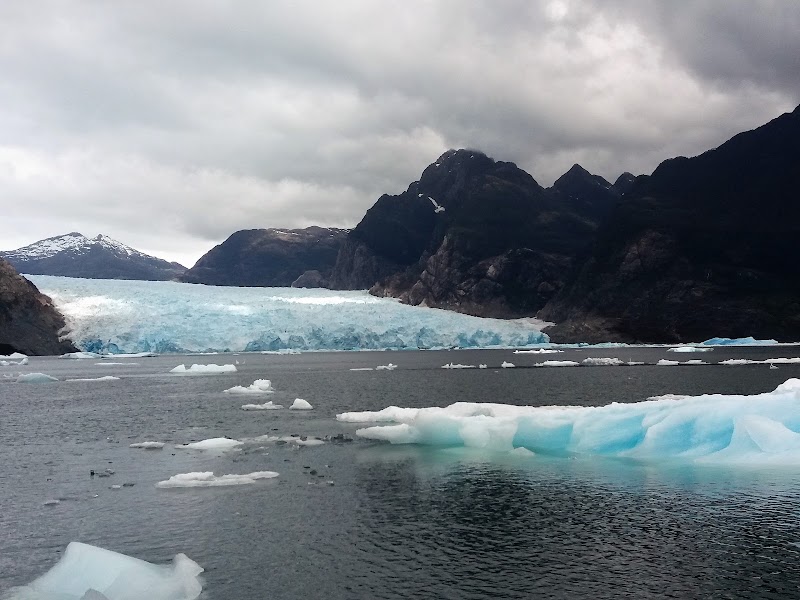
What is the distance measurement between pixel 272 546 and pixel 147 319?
81.6 meters

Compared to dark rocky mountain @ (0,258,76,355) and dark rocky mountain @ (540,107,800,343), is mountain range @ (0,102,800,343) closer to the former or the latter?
dark rocky mountain @ (540,107,800,343)

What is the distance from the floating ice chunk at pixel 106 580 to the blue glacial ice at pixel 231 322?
7971 cm

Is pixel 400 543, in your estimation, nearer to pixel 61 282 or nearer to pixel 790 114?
pixel 61 282

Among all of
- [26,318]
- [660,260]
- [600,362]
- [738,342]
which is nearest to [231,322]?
[26,318]

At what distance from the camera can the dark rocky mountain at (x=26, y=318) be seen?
9375cm

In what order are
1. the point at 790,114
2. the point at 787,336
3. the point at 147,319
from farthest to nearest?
the point at 790,114 → the point at 787,336 → the point at 147,319

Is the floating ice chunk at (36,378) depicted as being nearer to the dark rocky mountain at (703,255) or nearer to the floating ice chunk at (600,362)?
the floating ice chunk at (600,362)

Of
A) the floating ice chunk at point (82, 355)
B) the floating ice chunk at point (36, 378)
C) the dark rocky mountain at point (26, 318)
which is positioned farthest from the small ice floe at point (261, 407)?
the dark rocky mountain at point (26, 318)

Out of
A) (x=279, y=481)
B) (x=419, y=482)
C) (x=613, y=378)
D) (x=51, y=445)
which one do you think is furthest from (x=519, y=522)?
(x=613, y=378)

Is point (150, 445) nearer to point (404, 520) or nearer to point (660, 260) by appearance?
point (404, 520)

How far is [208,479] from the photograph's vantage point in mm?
20703

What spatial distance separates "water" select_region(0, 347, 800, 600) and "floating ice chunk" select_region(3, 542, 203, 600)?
69 cm

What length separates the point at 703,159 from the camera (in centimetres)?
15838

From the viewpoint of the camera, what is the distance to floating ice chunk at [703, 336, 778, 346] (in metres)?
114
